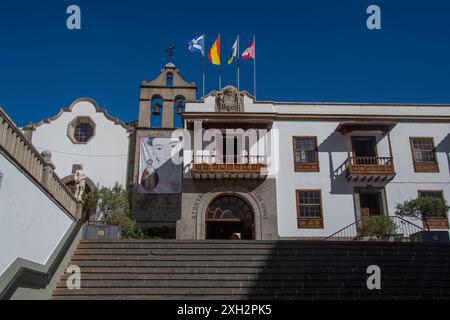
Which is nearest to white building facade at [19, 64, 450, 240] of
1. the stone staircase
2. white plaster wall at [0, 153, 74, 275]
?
the stone staircase

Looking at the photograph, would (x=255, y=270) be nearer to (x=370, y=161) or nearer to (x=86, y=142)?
(x=370, y=161)

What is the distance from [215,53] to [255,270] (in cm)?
1611

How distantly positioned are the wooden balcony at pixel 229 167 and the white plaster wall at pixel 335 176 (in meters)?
1.34

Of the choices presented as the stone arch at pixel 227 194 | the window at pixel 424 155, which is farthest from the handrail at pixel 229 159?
the window at pixel 424 155

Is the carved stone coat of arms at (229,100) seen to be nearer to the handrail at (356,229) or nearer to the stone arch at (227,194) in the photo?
the stone arch at (227,194)

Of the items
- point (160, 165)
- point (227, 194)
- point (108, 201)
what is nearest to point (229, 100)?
point (227, 194)

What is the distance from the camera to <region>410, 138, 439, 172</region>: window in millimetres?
23156

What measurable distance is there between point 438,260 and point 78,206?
12325 millimetres

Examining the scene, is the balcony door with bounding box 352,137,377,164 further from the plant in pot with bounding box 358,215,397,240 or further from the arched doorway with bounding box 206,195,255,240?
the arched doorway with bounding box 206,195,255,240

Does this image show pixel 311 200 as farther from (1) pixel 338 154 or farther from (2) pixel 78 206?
(2) pixel 78 206

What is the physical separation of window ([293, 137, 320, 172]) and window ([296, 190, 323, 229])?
1355mm

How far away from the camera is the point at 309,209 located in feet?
72.7

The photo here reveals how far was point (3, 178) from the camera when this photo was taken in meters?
8.73
